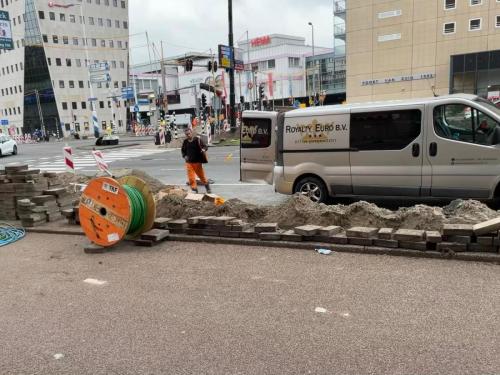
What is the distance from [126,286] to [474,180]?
599 cm

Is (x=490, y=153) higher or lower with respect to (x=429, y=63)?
lower

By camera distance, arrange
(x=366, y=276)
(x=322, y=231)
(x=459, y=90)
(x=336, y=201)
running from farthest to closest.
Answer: (x=459, y=90) → (x=336, y=201) → (x=322, y=231) → (x=366, y=276)

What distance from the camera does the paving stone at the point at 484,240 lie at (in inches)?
205

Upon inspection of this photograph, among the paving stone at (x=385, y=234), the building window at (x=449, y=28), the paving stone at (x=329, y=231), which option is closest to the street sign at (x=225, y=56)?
the paving stone at (x=329, y=231)

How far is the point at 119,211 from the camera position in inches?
255

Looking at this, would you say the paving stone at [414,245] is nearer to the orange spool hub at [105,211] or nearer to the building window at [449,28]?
the orange spool hub at [105,211]

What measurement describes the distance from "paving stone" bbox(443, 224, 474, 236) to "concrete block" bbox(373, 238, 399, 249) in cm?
59

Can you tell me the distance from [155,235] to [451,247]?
4.02m

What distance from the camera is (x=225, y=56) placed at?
100ft

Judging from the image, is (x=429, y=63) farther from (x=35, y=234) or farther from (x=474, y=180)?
(x=35, y=234)

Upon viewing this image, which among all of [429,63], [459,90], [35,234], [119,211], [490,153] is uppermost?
[429,63]

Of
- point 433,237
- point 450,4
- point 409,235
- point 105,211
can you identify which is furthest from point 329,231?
point 450,4

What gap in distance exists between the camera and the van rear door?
9887 millimetres

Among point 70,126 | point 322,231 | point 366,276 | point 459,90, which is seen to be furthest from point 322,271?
point 70,126
